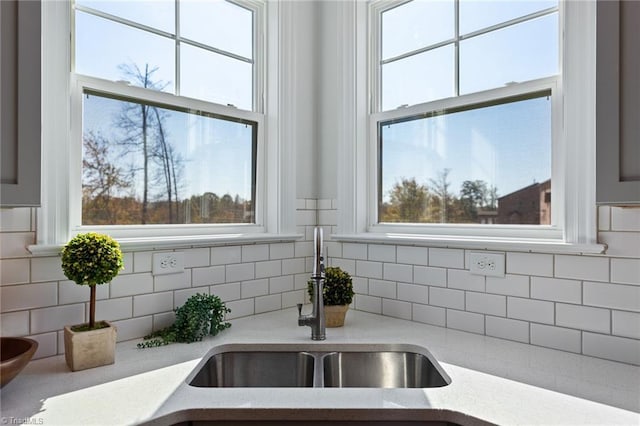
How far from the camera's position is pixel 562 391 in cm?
102

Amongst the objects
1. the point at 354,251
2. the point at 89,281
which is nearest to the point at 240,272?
the point at 354,251

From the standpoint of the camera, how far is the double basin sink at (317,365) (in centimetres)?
141

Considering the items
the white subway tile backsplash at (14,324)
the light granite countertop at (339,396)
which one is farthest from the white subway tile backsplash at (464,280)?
the white subway tile backsplash at (14,324)

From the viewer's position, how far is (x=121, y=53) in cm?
153

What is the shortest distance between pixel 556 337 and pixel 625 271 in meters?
0.31

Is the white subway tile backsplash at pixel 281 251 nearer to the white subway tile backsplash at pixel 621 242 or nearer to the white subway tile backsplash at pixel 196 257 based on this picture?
the white subway tile backsplash at pixel 196 257

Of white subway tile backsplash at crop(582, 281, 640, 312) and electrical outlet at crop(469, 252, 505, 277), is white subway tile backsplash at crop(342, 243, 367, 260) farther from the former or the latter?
white subway tile backsplash at crop(582, 281, 640, 312)

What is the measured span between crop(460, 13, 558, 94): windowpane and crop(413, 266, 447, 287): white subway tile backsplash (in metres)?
0.77

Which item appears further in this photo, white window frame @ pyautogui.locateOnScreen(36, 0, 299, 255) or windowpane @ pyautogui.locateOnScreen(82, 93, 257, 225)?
windowpane @ pyautogui.locateOnScreen(82, 93, 257, 225)

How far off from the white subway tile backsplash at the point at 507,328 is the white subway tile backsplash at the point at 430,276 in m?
0.22

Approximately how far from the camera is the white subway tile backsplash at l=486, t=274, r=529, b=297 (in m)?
1.42

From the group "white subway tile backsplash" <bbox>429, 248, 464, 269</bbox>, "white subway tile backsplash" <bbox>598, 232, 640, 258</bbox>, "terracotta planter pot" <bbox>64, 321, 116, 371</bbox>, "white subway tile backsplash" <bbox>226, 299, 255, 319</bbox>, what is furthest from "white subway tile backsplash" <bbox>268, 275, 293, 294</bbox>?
"white subway tile backsplash" <bbox>598, 232, 640, 258</bbox>

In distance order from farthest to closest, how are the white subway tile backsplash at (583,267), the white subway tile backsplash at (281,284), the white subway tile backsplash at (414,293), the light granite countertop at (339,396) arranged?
the white subway tile backsplash at (281,284)
the white subway tile backsplash at (414,293)
the white subway tile backsplash at (583,267)
the light granite countertop at (339,396)

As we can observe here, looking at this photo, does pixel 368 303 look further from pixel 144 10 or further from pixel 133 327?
pixel 144 10
